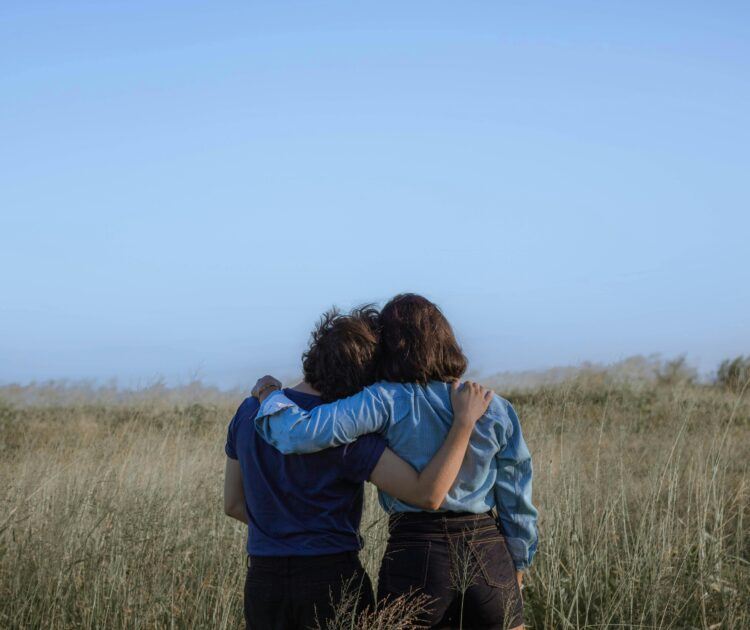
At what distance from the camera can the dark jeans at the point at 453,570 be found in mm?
3148

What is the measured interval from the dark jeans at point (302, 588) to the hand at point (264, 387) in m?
0.59

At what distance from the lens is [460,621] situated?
322cm

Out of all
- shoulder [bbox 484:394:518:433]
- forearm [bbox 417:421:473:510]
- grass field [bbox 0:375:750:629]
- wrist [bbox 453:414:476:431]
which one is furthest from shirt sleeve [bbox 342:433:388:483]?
Result: grass field [bbox 0:375:750:629]

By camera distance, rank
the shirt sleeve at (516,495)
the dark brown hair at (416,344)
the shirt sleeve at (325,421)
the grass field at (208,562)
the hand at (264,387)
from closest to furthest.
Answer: the shirt sleeve at (325,421) → the dark brown hair at (416,344) → the shirt sleeve at (516,495) → the hand at (264,387) → the grass field at (208,562)

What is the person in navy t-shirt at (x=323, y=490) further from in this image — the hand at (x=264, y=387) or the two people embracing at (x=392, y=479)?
the hand at (x=264, y=387)

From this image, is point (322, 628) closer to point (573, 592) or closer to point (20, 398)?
point (573, 592)

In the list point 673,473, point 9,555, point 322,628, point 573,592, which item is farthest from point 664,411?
point 322,628

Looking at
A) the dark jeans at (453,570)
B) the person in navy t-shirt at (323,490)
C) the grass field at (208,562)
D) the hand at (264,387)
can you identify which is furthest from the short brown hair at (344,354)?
the grass field at (208,562)

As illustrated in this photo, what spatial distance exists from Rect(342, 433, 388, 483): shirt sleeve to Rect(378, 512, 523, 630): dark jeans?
22 centimetres

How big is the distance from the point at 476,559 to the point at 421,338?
0.76 meters

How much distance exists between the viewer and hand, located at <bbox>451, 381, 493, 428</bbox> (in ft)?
10.3

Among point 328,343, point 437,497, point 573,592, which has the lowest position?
point 573,592

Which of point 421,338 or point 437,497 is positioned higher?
point 421,338

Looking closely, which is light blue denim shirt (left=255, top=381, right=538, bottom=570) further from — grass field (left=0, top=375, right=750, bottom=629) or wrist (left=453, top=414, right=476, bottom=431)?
grass field (left=0, top=375, right=750, bottom=629)
